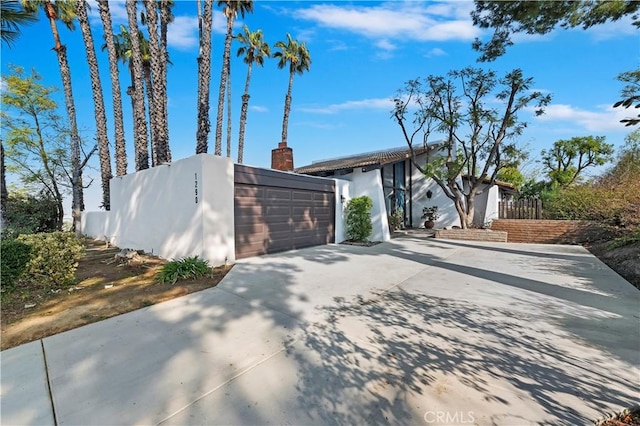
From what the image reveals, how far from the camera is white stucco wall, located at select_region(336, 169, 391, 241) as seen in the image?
11.3 meters

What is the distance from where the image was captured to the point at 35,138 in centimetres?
1431

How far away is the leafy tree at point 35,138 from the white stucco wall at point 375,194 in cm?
1403

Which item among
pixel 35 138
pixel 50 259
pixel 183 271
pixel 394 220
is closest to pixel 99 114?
pixel 35 138

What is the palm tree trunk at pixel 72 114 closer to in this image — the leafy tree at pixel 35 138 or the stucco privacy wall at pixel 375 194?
the leafy tree at pixel 35 138

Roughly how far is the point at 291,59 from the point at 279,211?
1650cm

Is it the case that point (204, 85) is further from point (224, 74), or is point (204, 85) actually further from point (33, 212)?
point (33, 212)

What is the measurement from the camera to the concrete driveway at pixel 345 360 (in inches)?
80.0

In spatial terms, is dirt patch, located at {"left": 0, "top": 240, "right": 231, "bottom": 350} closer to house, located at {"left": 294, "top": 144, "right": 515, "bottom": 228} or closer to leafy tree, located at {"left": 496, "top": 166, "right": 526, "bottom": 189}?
house, located at {"left": 294, "top": 144, "right": 515, "bottom": 228}

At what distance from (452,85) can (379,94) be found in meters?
3.13

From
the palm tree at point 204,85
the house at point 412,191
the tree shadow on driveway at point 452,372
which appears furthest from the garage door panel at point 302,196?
the tree shadow on driveway at point 452,372

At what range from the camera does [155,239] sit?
8008mm

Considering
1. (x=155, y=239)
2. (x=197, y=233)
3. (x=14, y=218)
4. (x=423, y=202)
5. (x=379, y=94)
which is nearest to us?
(x=197, y=233)

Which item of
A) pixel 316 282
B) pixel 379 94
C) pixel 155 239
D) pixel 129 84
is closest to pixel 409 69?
pixel 379 94

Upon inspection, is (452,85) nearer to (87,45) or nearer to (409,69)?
(409,69)
